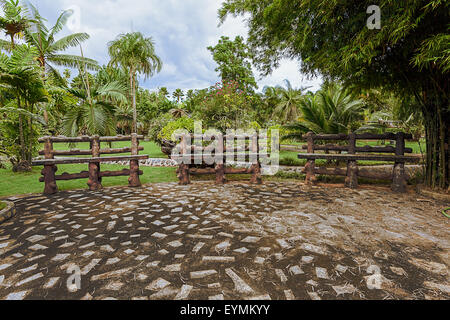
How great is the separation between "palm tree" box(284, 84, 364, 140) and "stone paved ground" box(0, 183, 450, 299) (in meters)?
4.53

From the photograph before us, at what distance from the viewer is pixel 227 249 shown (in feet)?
8.77

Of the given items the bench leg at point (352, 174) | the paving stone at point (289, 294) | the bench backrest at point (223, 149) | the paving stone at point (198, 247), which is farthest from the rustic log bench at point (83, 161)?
the bench leg at point (352, 174)

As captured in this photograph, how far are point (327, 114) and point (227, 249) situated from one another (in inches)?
328

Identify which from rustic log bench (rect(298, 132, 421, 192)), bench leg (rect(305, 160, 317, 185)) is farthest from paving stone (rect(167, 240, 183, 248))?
bench leg (rect(305, 160, 317, 185))

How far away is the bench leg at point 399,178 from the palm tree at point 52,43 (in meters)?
15.5

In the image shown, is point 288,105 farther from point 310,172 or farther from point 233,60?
point 310,172

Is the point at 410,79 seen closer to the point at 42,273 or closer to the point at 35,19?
the point at 42,273

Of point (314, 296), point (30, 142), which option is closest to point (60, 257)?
point (314, 296)

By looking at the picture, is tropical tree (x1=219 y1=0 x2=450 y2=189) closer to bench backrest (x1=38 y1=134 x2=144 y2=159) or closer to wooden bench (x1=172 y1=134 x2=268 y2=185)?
wooden bench (x1=172 y1=134 x2=268 y2=185)

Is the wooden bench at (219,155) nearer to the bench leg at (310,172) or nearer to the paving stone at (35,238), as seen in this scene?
the bench leg at (310,172)

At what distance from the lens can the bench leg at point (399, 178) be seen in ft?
17.6

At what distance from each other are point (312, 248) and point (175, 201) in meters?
2.97

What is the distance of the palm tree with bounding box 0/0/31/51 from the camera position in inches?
373

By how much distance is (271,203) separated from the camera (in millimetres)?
4559
